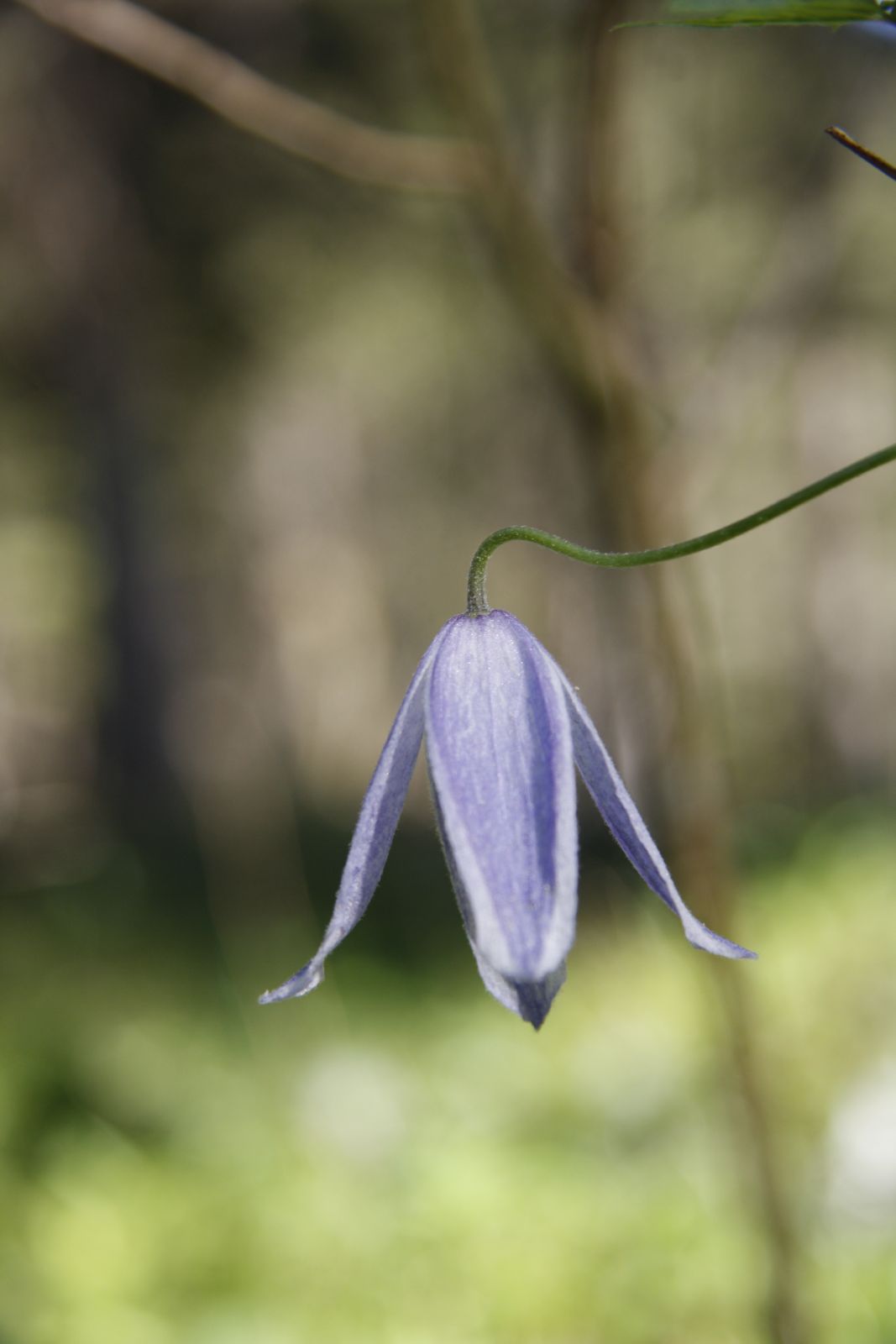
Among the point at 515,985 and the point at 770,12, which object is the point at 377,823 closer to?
the point at 515,985

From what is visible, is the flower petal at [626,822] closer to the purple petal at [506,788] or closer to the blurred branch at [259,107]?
the purple petal at [506,788]

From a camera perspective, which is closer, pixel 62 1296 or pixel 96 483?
pixel 62 1296

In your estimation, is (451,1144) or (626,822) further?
(451,1144)

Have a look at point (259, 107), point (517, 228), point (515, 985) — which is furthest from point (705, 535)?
point (259, 107)

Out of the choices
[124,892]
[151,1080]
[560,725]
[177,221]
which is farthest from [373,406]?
[560,725]

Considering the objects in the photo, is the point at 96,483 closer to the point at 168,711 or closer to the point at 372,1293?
the point at 168,711

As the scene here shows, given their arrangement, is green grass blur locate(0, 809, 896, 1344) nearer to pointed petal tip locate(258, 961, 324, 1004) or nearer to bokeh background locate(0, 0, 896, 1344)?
bokeh background locate(0, 0, 896, 1344)
